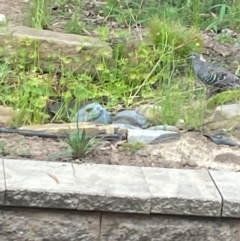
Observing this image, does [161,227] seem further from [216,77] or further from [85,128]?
[216,77]

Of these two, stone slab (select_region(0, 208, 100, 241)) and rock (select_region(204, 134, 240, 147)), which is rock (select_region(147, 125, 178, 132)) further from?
stone slab (select_region(0, 208, 100, 241))

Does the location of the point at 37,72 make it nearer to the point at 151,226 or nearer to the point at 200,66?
the point at 200,66

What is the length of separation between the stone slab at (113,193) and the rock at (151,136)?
57 centimetres

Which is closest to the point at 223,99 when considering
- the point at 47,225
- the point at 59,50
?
the point at 59,50

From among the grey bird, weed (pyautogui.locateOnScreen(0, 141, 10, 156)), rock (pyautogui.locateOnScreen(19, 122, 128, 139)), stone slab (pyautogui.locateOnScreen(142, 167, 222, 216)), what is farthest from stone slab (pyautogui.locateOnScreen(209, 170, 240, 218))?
the grey bird

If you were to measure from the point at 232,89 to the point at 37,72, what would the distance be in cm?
118

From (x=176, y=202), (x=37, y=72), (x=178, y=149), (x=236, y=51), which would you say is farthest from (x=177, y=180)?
(x=236, y=51)

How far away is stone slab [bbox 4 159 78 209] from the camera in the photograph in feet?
9.33

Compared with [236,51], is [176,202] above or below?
above

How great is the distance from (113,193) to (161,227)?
10.0 inches

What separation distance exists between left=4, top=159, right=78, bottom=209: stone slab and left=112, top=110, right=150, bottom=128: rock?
1036mm

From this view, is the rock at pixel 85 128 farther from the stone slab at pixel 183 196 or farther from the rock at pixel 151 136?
the stone slab at pixel 183 196

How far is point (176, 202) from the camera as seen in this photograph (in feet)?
9.47

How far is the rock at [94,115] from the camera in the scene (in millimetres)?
3971
